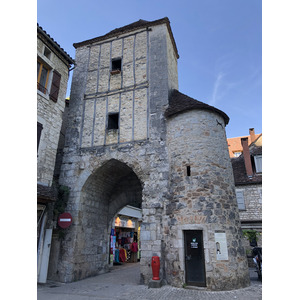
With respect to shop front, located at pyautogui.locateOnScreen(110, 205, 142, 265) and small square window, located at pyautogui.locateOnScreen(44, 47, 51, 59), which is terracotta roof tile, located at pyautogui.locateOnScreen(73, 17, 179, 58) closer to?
small square window, located at pyautogui.locateOnScreen(44, 47, 51, 59)

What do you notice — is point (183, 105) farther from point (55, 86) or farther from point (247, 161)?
point (247, 161)

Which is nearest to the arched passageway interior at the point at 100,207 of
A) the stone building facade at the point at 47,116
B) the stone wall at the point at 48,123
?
the stone building facade at the point at 47,116

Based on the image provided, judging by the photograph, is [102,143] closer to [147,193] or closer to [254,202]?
[147,193]

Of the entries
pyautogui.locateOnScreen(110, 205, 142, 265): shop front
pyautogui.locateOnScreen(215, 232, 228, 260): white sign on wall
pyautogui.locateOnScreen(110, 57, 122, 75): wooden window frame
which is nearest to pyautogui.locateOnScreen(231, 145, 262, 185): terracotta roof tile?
pyautogui.locateOnScreen(110, 205, 142, 265): shop front

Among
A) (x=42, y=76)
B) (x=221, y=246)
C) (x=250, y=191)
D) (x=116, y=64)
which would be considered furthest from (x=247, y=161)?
(x=42, y=76)

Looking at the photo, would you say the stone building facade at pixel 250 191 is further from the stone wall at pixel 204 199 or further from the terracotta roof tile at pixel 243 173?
the stone wall at pixel 204 199

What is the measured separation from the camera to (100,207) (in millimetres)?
9203

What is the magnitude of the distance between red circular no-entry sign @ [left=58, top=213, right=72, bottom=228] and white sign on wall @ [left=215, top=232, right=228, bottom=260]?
4.30m

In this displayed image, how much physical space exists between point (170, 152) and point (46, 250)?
15.5 feet

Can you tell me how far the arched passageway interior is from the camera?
315 inches

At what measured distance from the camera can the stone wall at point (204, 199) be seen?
6118mm

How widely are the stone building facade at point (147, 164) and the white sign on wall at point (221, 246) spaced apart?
0.09 ft

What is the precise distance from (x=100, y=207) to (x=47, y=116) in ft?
12.5
